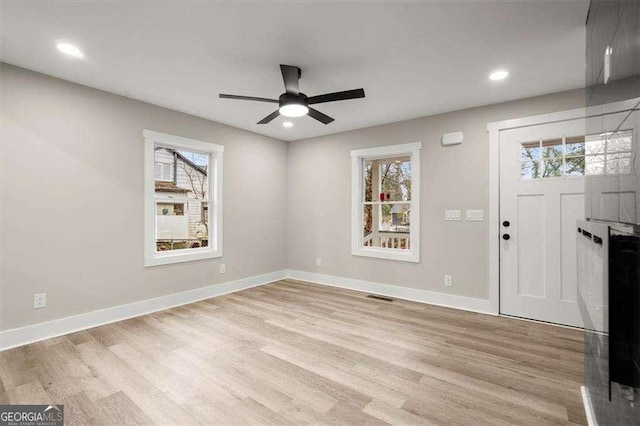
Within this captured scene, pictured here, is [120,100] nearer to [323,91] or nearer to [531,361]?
[323,91]

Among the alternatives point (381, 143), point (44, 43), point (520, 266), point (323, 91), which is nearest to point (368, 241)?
point (381, 143)

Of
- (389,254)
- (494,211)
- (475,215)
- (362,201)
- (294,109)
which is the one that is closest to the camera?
(294,109)

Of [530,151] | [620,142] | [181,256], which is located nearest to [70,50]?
[181,256]

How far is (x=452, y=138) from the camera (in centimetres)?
383

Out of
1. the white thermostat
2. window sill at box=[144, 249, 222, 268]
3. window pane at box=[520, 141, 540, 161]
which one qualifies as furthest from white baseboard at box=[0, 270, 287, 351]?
window pane at box=[520, 141, 540, 161]

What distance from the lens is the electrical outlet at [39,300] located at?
280cm

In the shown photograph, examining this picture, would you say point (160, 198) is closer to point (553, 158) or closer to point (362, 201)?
point (362, 201)

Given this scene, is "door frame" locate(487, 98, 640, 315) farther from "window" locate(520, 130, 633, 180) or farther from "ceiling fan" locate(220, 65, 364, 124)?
"ceiling fan" locate(220, 65, 364, 124)

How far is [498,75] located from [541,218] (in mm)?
1654

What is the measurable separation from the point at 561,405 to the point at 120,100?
4.84 meters

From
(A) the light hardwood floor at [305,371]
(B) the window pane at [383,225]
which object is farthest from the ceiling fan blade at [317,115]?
(B) the window pane at [383,225]

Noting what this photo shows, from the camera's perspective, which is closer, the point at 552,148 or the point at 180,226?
the point at 552,148

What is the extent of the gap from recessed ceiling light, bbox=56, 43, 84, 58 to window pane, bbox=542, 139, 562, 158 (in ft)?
15.4

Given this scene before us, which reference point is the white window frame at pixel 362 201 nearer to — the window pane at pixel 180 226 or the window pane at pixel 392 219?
the window pane at pixel 392 219
